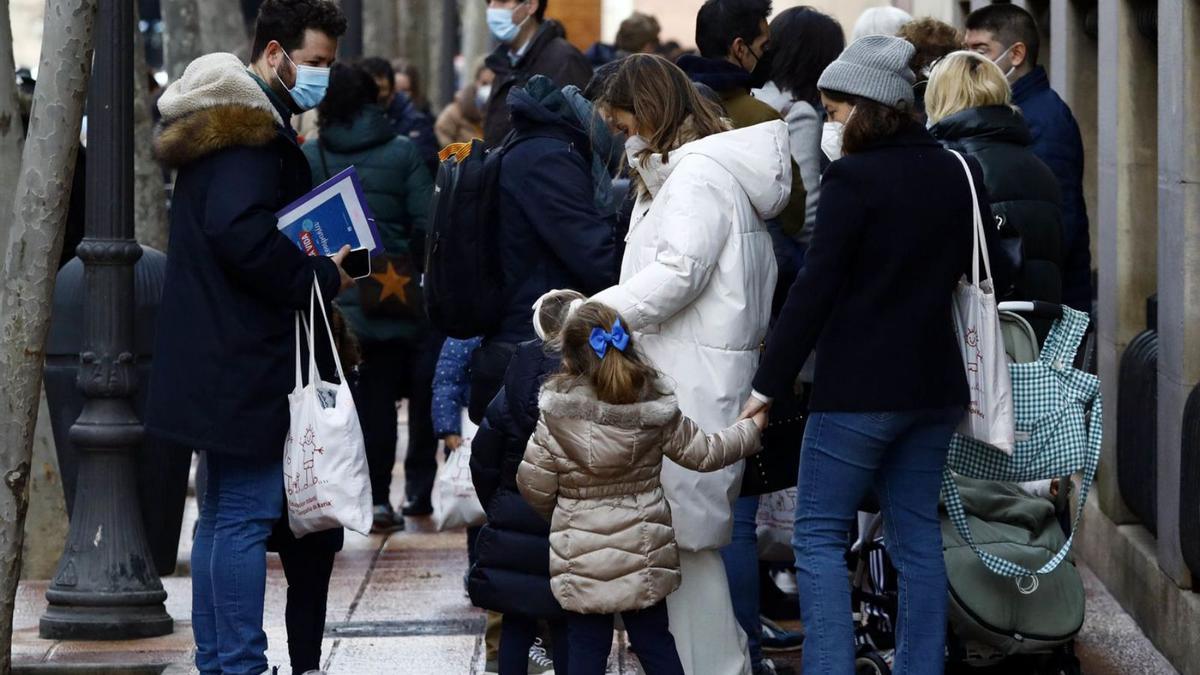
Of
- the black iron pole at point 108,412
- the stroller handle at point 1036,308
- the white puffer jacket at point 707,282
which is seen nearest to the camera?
the white puffer jacket at point 707,282

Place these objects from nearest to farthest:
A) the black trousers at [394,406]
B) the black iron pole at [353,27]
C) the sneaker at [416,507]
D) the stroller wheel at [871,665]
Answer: the stroller wheel at [871,665]
the black trousers at [394,406]
the sneaker at [416,507]
the black iron pole at [353,27]

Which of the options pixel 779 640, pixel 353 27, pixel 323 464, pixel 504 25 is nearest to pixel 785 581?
pixel 779 640

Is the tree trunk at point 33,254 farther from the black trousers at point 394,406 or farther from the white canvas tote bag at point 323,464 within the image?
the black trousers at point 394,406

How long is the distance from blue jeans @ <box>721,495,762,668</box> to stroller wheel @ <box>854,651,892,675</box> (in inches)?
12.6

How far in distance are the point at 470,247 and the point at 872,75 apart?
1.37 metres

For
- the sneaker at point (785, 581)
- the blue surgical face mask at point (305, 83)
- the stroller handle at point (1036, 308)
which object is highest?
the blue surgical face mask at point (305, 83)

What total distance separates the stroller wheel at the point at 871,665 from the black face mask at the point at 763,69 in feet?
6.35

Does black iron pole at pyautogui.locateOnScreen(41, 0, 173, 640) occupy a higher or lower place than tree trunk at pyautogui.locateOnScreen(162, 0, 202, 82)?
lower

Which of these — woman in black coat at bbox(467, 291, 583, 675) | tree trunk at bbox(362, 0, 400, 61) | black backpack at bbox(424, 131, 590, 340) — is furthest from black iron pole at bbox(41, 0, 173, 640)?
tree trunk at bbox(362, 0, 400, 61)

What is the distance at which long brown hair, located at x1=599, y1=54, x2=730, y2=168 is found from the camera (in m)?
5.75

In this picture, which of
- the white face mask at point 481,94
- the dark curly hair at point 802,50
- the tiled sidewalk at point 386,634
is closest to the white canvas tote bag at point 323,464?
the tiled sidewalk at point 386,634

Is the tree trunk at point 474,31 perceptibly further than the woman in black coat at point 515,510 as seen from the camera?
Yes

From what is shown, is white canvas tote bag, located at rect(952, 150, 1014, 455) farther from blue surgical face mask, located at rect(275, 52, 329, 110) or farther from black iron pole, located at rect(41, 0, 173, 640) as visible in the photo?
black iron pole, located at rect(41, 0, 173, 640)

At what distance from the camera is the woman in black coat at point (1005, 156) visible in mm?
6410
